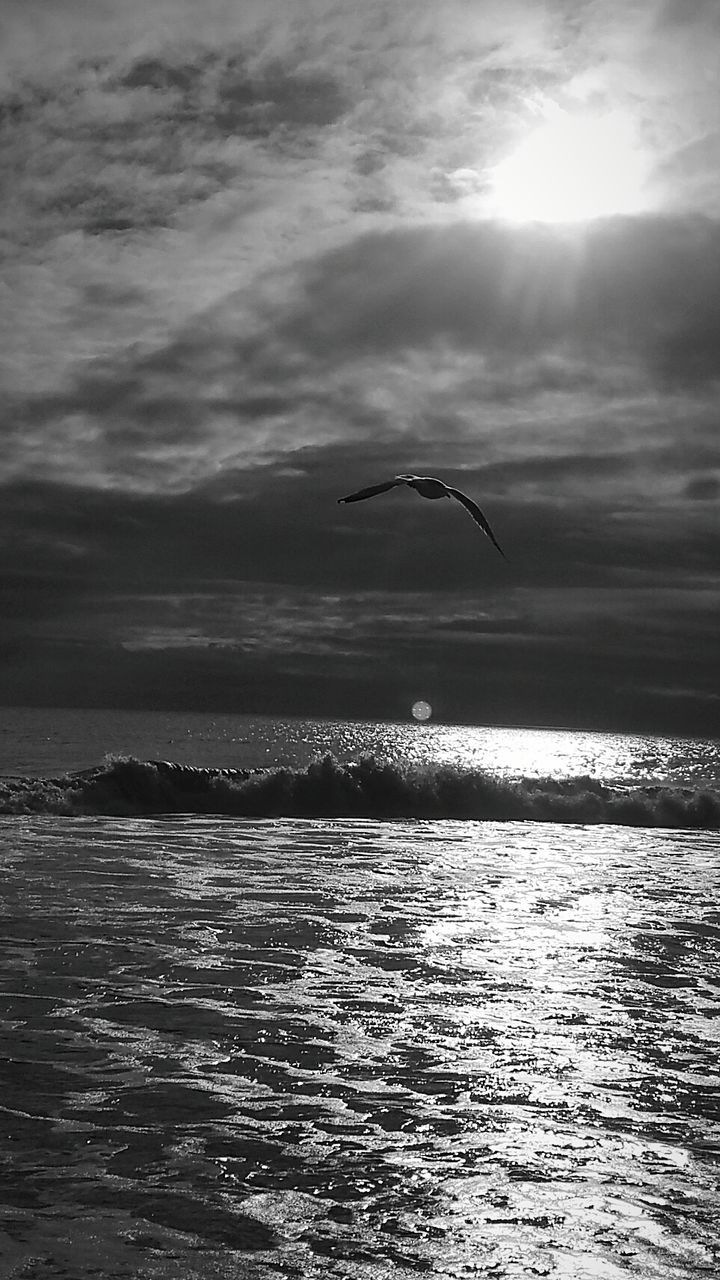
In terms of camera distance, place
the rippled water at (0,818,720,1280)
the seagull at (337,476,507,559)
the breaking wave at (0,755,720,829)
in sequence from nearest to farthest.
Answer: the rippled water at (0,818,720,1280), the seagull at (337,476,507,559), the breaking wave at (0,755,720,829)

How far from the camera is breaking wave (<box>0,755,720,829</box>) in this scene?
117 feet

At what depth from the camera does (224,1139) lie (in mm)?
7535

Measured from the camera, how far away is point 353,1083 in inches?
346

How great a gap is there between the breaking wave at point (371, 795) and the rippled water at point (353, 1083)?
17383 mm

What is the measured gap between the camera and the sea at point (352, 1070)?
6.11 metres

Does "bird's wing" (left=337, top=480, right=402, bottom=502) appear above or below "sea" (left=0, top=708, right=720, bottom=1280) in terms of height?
above

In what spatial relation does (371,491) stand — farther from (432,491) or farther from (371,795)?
(371,795)

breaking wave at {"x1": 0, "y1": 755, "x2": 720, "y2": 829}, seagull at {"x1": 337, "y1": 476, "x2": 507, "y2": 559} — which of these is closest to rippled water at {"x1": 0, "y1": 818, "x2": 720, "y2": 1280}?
seagull at {"x1": 337, "y1": 476, "x2": 507, "y2": 559}

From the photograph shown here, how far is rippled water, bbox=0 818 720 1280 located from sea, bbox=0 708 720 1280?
1.0 inches

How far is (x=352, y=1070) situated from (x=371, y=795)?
97.0 ft

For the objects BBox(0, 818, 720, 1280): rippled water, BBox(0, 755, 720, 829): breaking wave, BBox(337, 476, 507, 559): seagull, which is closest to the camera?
BBox(0, 818, 720, 1280): rippled water

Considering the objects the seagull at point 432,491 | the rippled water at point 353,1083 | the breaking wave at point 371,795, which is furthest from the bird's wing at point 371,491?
the breaking wave at point 371,795

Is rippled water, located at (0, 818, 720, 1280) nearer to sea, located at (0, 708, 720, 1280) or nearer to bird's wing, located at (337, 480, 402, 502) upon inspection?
sea, located at (0, 708, 720, 1280)

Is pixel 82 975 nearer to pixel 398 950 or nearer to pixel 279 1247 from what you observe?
pixel 398 950
